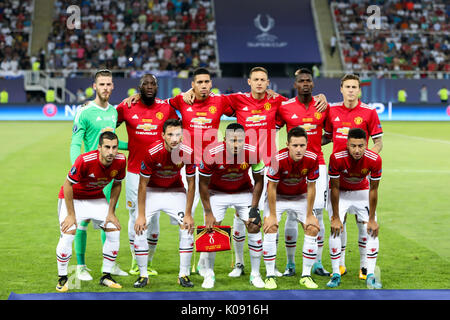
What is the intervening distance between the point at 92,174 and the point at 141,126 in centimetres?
102

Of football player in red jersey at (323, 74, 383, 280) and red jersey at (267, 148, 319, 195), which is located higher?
football player in red jersey at (323, 74, 383, 280)

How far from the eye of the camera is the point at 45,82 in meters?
33.7

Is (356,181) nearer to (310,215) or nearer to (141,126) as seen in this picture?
(310,215)

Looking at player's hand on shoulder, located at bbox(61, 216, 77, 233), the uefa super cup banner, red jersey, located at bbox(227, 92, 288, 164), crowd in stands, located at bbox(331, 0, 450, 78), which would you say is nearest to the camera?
player's hand on shoulder, located at bbox(61, 216, 77, 233)

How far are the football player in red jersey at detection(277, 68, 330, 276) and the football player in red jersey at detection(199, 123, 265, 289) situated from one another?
558mm

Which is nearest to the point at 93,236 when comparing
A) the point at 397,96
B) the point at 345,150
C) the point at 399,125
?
the point at 345,150

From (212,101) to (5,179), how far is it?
845 cm

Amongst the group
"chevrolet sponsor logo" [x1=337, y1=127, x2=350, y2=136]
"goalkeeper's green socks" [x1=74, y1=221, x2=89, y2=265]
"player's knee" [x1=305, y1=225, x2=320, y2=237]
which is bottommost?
"goalkeeper's green socks" [x1=74, y1=221, x2=89, y2=265]

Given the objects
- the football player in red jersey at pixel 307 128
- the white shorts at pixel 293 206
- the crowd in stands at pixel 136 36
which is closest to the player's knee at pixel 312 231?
the white shorts at pixel 293 206

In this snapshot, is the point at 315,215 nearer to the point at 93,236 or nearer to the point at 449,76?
the point at 93,236

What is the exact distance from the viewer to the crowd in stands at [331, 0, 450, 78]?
Result: 126 feet

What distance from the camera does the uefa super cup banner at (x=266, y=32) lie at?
39094 millimetres

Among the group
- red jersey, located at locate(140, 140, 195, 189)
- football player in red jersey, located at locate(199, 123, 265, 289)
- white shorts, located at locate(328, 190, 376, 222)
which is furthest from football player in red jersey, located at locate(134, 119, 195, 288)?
white shorts, located at locate(328, 190, 376, 222)

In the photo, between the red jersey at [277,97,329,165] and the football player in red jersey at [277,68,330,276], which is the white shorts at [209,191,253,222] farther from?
the red jersey at [277,97,329,165]
